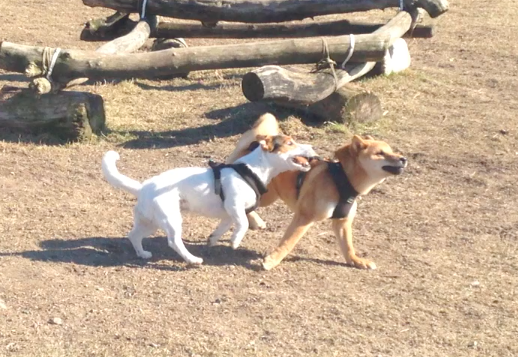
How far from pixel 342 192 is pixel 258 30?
544cm

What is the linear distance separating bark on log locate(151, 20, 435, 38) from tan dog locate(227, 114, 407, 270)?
485 centimetres

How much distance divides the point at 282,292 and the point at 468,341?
1.17 meters

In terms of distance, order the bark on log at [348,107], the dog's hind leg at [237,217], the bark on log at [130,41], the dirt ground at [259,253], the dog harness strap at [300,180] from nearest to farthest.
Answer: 1. the dirt ground at [259,253]
2. the dog's hind leg at [237,217]
3. the dog harness strap at [300,180]
4. the bark on log at [130,41]
5. the bark on log at [348,107]

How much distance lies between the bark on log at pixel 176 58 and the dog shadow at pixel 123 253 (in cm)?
245

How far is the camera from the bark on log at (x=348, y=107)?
8906 millimetres

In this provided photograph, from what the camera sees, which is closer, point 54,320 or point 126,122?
point 54,320

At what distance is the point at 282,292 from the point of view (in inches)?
217

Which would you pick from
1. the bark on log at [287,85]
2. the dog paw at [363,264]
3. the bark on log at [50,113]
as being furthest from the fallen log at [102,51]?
the dog paw at [363,264]

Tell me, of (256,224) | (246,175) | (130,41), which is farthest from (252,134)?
(130,41)

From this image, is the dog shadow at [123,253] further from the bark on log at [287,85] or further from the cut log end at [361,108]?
the cut log end at [361,108]

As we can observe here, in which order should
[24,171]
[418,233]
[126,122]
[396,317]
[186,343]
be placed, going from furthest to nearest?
1. [126,122]
2. [24,171]
3. [418,233]
4. [396,317]
5. [186,343]

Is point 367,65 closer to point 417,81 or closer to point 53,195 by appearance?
point 417,81

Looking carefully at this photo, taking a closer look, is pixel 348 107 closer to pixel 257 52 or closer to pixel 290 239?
pixel 257 52

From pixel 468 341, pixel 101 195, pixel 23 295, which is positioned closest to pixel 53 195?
pixel 101 195
